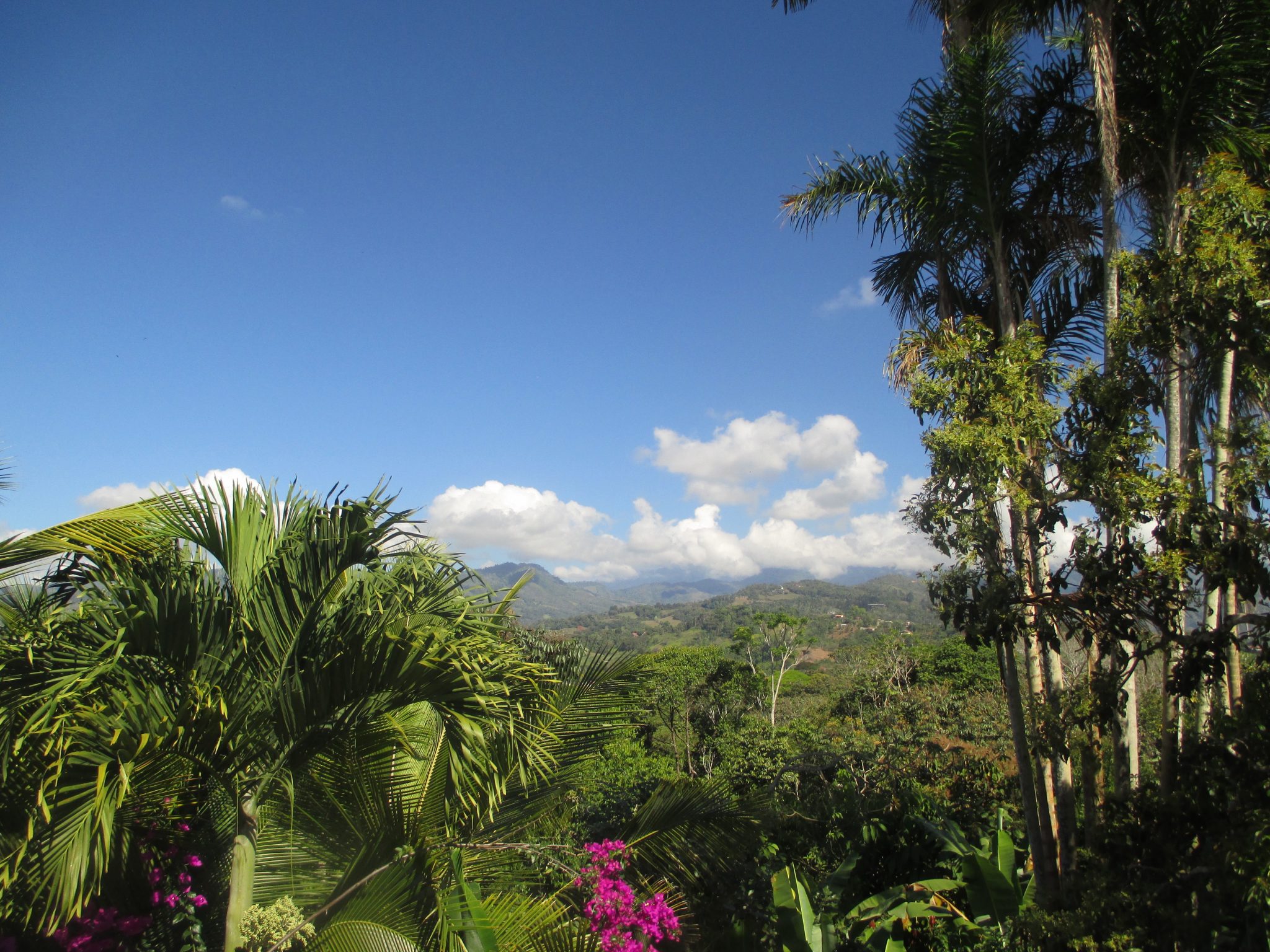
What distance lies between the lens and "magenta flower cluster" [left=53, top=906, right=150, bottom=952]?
354 centimetres

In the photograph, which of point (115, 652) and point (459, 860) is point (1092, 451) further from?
point (115, 652)

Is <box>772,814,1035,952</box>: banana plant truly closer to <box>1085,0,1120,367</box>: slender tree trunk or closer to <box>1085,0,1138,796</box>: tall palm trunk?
<box>1085,0,1138,796</box>: tall palm trunk

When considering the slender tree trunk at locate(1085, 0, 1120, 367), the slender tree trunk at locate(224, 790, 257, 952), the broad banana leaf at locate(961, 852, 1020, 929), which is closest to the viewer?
the slender tree trunk at locate(224, 790, 257, 952)

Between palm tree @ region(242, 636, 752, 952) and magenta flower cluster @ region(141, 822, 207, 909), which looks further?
magenta flower cluster @ region(141, 822, 207, 909)

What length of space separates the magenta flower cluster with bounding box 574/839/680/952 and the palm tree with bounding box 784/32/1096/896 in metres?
2.61

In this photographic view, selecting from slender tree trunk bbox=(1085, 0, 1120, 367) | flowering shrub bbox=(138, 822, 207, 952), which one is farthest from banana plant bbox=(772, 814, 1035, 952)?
slender tree trunk bbox=(1085, 0, 1120, 367)

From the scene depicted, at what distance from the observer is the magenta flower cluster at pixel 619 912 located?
11.2 ft

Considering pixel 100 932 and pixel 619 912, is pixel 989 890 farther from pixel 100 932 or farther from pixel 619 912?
pixel 100 932

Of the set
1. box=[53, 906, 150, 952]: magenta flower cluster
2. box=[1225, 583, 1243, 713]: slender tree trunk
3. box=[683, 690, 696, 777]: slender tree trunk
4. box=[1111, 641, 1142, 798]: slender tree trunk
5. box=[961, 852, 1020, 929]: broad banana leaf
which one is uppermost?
box=[1225, 583, 1243, 713]: slender tree trunk

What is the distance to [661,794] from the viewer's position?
500 centimetres

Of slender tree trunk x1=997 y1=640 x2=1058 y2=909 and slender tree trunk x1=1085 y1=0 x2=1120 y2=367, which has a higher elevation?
slender tree trunk x1=1085 y1=0 x2=1120 y2=367

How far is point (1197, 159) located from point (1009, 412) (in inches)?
108

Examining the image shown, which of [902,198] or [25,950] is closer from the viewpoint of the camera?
[25,950]

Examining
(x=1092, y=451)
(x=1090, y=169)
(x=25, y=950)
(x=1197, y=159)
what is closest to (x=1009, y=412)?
(x=1092, y=451)
